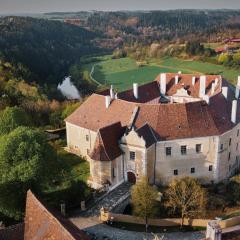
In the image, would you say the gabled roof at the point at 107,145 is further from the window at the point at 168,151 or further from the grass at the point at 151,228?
the grass at the point at 151,228

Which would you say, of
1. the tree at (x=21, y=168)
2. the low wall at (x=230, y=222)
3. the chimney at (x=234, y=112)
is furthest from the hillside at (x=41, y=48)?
the low wall at (x=230, y=222)

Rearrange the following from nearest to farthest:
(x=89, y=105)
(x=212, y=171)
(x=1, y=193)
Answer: (x=1, y=193)
(x=212, y=171)
(x=89, y=105)

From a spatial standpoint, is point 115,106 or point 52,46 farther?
point 52,46

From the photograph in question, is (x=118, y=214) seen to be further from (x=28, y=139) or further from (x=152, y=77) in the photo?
(x=152, y=77)

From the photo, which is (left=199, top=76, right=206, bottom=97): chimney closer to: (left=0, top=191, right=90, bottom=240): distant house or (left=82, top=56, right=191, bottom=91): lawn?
(left=0, top=191, right=90, bottom=240): distant house

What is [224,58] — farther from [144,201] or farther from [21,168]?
[21,168]

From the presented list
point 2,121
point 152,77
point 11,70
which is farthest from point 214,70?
point 2,121
